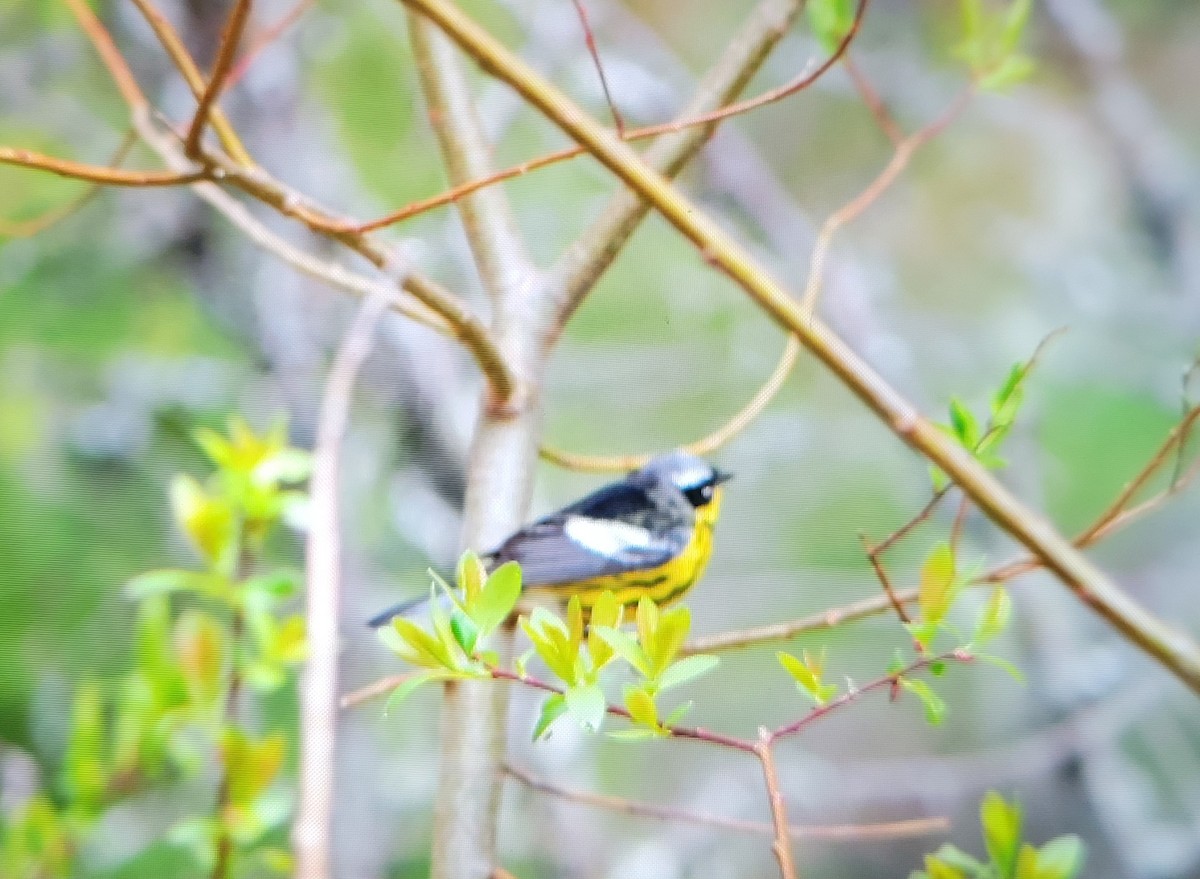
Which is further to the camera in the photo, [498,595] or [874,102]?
[874,102]

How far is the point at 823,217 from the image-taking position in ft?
2.34

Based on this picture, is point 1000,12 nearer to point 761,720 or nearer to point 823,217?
point 823,217

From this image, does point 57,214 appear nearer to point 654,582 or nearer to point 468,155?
point 468,155

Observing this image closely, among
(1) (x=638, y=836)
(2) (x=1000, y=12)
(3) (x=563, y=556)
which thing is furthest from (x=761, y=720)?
(2) (x=1000, y=12)

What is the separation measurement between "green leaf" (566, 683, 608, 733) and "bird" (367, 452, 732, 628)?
17 centimetres

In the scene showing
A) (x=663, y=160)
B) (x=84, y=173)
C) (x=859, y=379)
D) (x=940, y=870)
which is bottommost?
(x=940, y=870)

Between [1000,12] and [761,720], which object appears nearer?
[761,720]

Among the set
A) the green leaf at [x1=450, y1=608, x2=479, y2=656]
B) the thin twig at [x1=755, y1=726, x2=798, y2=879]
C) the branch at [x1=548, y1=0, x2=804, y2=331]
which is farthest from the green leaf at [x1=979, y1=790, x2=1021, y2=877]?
the branch at [x1=548, y1=0, x2=804, y2=331]

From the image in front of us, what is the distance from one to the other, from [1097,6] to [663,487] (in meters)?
0.54

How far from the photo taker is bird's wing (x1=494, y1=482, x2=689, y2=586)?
1.56 feet

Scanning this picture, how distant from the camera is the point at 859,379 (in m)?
0.29

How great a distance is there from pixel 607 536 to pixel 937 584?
0.70 ft

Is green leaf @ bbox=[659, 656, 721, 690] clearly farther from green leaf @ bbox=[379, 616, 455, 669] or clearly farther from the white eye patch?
the white eye patch

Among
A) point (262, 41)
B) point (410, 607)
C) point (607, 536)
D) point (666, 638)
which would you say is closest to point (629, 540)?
point (607, 536)
